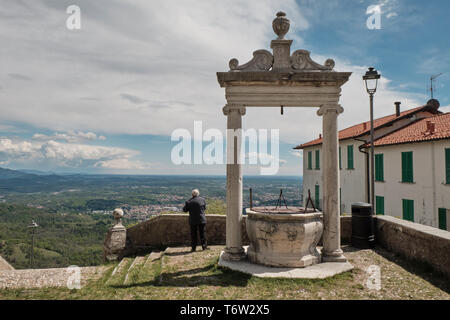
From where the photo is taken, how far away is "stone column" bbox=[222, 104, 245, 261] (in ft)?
19.5

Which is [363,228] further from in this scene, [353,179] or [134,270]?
[353,179]

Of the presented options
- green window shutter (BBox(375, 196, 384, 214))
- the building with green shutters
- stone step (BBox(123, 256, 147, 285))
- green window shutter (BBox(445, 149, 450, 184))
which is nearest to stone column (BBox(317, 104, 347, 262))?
stone step (BBox(123, 256, 147, 285))

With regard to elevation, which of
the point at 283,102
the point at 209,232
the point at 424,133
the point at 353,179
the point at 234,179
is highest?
the point at 424,133

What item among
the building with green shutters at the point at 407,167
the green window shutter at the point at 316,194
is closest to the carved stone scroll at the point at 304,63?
the building with green shutters at the point at 407,167

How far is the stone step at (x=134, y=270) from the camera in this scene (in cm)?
520

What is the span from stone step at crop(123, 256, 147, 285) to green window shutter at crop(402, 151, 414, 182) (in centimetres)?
1478

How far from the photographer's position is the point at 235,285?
187 inches

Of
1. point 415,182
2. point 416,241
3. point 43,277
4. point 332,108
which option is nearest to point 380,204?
point 415,182

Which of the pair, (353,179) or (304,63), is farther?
(353,179)

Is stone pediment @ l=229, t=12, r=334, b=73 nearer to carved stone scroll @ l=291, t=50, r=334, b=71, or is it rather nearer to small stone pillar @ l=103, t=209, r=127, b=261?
carved stone scroll @ l=291, t=50, r=334, b=71

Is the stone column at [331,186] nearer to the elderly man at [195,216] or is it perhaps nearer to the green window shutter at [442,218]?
the elderly man at [195,216]

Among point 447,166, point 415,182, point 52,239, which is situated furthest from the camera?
point 52,239

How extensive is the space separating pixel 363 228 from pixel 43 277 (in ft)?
24.8
